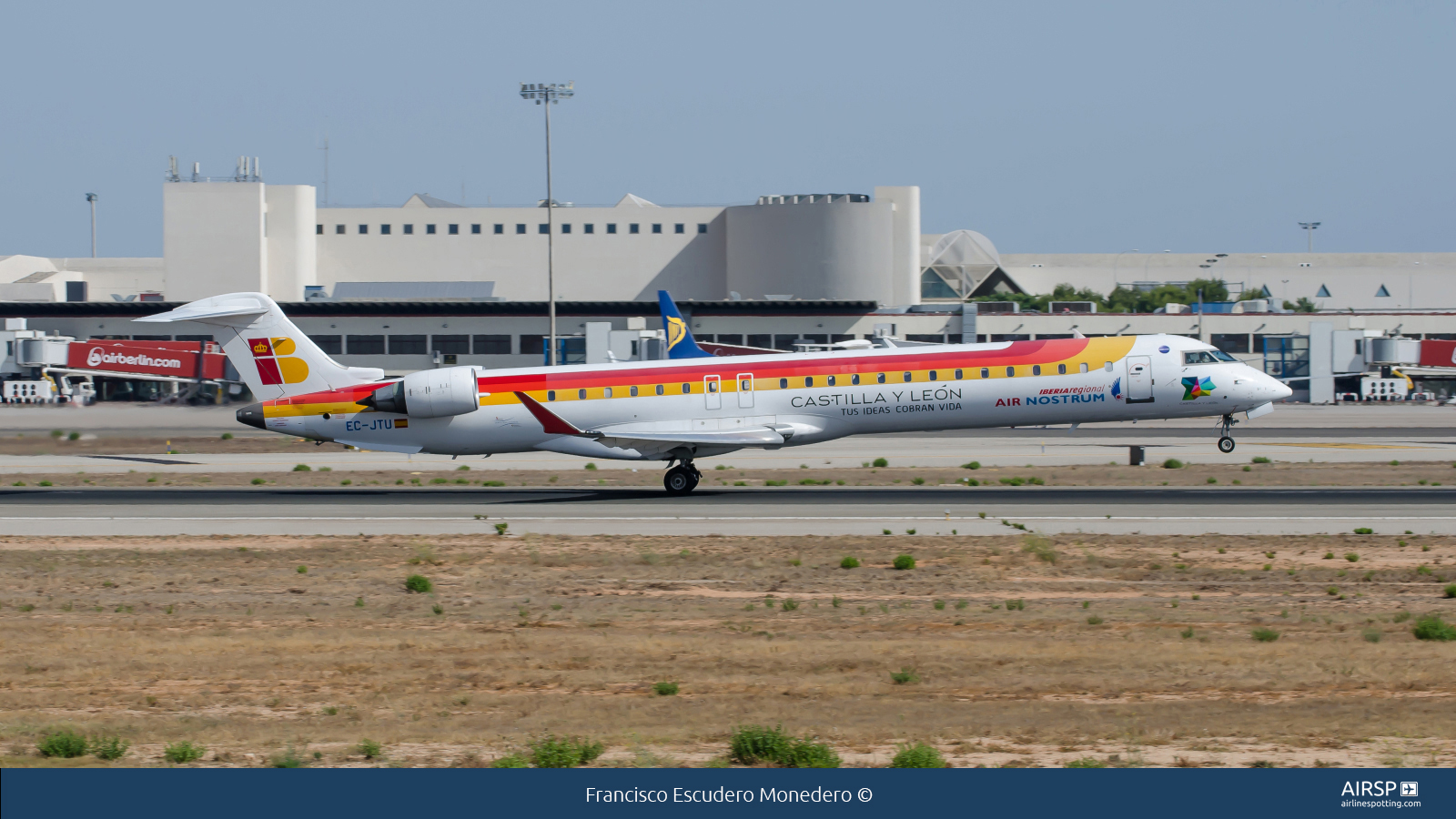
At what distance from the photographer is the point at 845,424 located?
106 ft

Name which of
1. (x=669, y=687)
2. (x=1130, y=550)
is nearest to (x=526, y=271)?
(x=1130, y=550)

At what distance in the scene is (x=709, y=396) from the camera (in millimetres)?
32344

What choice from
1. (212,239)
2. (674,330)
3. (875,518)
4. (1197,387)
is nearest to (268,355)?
(875,518)

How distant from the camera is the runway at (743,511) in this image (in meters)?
26.0

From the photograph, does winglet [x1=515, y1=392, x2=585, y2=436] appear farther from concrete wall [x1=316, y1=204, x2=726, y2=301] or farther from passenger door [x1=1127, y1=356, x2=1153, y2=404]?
concrete wall [x1=316, y1=204, x2=726, y2=301]

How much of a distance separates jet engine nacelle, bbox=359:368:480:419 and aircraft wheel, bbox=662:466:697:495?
5237mm

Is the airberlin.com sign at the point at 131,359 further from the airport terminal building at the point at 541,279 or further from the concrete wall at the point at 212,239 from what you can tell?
the concrete wall at the point at 212,239

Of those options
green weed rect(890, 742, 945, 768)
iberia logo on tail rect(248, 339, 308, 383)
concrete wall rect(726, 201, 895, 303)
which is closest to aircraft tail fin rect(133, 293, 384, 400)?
iberia logo on tail rect(248, 339, 308, 383)

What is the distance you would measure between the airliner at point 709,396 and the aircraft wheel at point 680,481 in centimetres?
5

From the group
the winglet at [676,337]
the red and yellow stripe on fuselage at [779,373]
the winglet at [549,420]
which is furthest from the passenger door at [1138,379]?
the winglet at [676,337]

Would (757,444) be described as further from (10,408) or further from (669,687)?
(10,408)

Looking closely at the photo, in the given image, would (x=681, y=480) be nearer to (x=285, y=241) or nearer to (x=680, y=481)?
(x=680, y=481)

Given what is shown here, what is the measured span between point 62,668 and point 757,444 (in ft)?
60.4

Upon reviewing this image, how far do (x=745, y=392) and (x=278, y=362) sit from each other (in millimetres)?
12059
